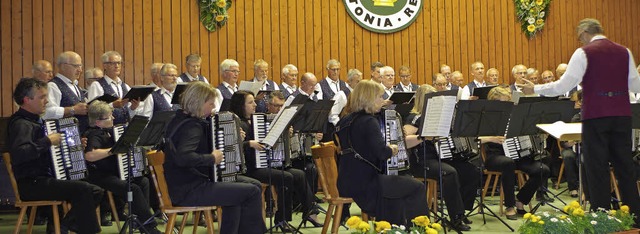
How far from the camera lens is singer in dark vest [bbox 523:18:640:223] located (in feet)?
20.0

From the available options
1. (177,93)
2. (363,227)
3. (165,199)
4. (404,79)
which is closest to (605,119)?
(363,227)

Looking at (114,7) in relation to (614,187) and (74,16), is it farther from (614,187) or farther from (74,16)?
(614,187)

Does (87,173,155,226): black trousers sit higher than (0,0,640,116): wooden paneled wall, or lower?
lower

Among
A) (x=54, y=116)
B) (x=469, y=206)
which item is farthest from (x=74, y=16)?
(x=469, y=206)

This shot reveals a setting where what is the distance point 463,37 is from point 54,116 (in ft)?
23.3

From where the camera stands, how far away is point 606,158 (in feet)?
20.0

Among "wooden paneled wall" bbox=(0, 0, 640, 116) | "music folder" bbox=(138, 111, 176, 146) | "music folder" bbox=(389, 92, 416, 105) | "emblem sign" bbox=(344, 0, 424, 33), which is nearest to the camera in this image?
"music folder" bbox=(138, 111, 176, 146)

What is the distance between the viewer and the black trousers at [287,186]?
7.31 metres

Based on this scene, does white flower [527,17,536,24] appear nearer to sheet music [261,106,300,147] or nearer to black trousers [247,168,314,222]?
black trousers [247,168,314,222]

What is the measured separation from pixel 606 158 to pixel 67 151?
14.2 feet

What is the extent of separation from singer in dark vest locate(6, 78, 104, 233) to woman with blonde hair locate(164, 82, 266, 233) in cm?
106

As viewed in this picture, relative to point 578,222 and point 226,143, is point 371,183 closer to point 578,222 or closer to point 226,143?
point 226,143

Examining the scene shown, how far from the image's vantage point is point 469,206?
7922mm

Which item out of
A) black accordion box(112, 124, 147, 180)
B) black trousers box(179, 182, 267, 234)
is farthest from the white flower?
black trousers box(179, 182, 267, 234)
